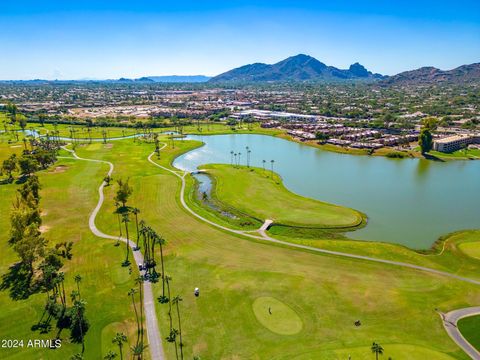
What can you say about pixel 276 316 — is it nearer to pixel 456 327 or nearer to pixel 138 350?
pixel 138 350

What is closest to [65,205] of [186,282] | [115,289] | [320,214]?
[115,289]

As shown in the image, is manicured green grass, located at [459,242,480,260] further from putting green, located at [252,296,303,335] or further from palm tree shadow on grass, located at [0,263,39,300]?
palm tree shadow on grass, located at [0,263,39,300]

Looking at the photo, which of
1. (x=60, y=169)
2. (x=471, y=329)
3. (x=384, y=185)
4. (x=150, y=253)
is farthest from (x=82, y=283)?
(x=384, y=185)

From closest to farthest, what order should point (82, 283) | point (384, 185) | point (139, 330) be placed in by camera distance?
1. point (139, 330)
2. point (82, 283)
3. point (384, 185)

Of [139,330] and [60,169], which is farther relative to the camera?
[60,169]

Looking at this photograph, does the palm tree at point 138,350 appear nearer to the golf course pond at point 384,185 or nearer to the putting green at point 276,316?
the putting green at point 276,316

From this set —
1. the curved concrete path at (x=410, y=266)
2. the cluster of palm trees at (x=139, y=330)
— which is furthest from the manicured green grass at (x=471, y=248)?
the cluster of palm trees at (x=139, y=330)
